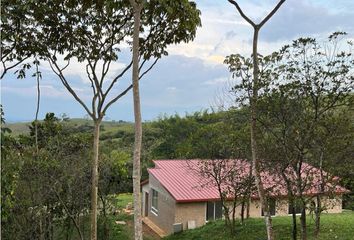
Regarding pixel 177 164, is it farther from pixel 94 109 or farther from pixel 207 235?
pixel 94 109

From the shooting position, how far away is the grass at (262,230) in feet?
36.3

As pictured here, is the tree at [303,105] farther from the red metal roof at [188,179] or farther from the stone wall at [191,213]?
the stone wall at [191,213]

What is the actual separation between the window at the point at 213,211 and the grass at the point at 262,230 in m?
1.41

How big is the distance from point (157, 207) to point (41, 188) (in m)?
9.10

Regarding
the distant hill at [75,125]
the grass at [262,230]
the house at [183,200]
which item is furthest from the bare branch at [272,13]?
the house at [183,200]

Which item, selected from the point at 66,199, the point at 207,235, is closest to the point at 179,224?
the point at 207,235

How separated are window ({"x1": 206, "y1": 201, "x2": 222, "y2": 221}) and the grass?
1.41m

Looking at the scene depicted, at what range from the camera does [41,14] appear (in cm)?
882

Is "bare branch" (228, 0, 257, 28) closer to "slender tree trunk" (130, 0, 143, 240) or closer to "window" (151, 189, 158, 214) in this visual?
"slender tree trunk" (130, 0, 143, 240)

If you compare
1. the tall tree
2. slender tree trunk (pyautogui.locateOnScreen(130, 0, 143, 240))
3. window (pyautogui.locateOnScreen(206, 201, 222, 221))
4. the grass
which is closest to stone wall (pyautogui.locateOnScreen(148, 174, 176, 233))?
the grass

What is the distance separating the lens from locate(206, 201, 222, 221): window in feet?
55.5

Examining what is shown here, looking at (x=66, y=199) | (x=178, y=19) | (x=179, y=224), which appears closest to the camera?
(x=178, y=19)

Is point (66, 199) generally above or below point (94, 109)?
below

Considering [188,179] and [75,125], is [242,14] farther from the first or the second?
[75,125]
